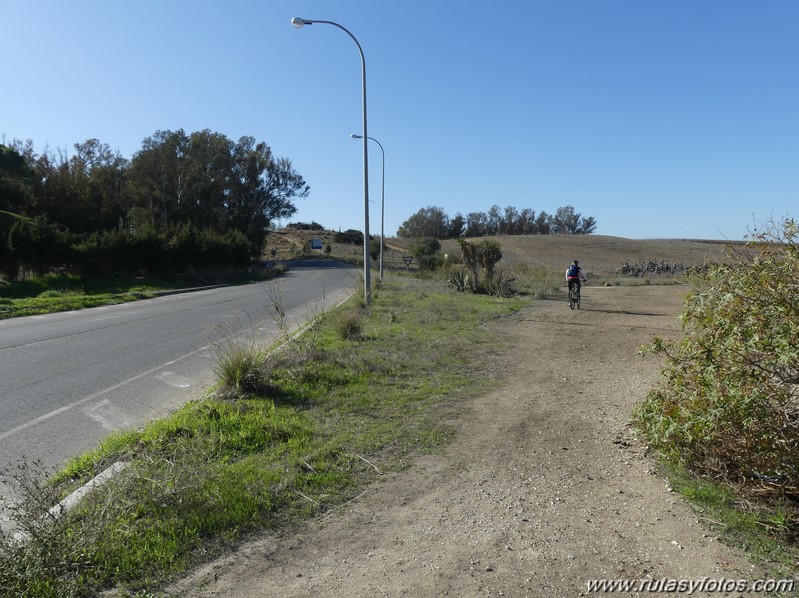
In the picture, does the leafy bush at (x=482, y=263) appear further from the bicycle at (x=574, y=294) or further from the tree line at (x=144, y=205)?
the tree line at (x=144, y=205)

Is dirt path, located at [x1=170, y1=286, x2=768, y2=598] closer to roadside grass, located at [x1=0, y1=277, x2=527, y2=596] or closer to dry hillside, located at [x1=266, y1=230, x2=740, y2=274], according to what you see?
roadside grass, located at [x1=0, y1=277, x2=527, y2=596]

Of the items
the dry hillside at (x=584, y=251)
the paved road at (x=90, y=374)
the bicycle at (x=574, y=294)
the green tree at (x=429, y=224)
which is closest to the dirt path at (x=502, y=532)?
the paved road at (x=90, y=374)

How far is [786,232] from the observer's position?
13.7ft

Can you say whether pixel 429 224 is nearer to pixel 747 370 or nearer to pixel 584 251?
pixel 584 251

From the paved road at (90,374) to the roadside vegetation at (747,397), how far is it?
5.24 meters

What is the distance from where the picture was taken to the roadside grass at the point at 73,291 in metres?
19.6

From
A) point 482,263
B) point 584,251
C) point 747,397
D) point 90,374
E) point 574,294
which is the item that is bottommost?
point 90,374

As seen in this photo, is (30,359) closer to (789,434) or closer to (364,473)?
(364,473)

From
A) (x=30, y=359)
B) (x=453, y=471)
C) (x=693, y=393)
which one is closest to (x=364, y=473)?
(x=453, y=471)

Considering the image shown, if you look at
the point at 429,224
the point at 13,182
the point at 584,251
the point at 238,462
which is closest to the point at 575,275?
the point at 238,462

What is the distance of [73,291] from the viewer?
25750mm

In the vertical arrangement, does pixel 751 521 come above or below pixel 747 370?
below

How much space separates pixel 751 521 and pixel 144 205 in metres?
62.2

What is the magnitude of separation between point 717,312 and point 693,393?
631mm
